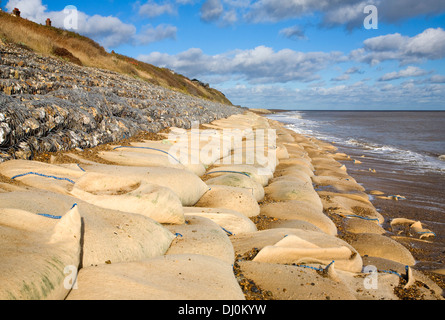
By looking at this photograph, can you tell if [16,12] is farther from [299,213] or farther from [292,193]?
[299,213]

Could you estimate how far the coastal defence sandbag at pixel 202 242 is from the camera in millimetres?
1888

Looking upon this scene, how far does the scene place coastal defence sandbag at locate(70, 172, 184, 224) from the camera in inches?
83.9

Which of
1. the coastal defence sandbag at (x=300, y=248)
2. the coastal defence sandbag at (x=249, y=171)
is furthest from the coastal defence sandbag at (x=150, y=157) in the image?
the coastal defence sandbag at (x=300, y=248)

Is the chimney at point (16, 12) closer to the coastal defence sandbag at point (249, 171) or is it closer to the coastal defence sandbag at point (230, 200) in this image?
the coastal defence sandbag at point (249, 171)

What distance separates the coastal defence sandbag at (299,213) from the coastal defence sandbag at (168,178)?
85 centimetres

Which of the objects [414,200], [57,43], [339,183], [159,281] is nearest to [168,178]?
[159,281]

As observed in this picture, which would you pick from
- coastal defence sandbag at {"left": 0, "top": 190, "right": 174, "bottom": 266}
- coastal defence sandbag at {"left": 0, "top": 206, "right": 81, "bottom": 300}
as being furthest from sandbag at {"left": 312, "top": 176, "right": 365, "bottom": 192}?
coastal defence sandbag at {"left": 0, "top": 206, "right": 81, "bottom": 300}

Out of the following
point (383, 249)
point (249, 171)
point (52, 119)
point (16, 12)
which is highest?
point (16, 12)

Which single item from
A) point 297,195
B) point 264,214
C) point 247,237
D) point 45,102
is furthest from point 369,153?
point 45,102

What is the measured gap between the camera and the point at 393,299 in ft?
5.75

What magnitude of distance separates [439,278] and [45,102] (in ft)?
13.7

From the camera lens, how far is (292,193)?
4078 mm

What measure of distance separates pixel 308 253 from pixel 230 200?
1297 millimetres
